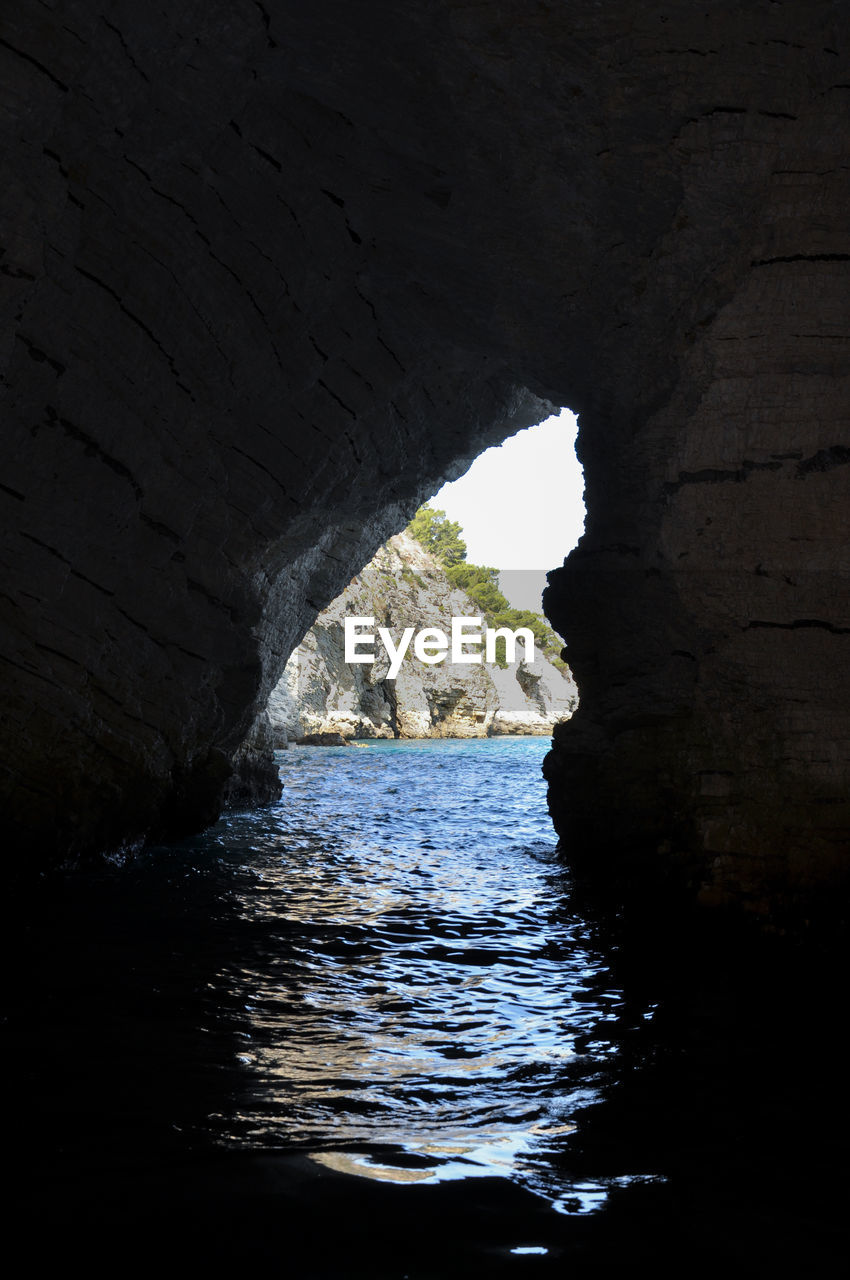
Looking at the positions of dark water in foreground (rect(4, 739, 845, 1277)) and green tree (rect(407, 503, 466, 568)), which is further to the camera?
green tree (rect(407, 503, 466, 568))

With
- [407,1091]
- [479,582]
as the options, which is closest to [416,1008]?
[407,1091]

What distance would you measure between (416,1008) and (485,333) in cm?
682

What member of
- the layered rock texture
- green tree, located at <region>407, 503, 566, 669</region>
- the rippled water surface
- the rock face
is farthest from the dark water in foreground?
green tree, located at <region>407, 503, 566, 669</region>

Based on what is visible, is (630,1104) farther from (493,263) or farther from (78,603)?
(493,263)

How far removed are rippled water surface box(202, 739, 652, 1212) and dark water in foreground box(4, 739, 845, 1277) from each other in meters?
0.02

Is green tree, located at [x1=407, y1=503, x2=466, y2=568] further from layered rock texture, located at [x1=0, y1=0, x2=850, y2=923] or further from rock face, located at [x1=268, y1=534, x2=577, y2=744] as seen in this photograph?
layered rock texture, located at [x1=0, y1=0, x2=850, y2=923]

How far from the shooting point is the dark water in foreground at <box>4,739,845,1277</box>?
8.90 feet

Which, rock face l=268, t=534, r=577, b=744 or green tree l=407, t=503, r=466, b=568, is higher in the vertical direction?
green tree l=407, t=503, r=466, b=568

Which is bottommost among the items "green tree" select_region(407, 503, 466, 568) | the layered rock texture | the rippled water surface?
the rippled water surface

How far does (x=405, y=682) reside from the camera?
2004 inches

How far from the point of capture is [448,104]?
22.4 feet

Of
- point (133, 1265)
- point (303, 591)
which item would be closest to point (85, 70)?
point (133, 1265)

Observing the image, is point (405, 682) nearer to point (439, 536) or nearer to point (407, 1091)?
point (439, 536)

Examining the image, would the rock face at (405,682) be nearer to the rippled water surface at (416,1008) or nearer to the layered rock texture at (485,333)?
the rippled water surface at (416,1008)
